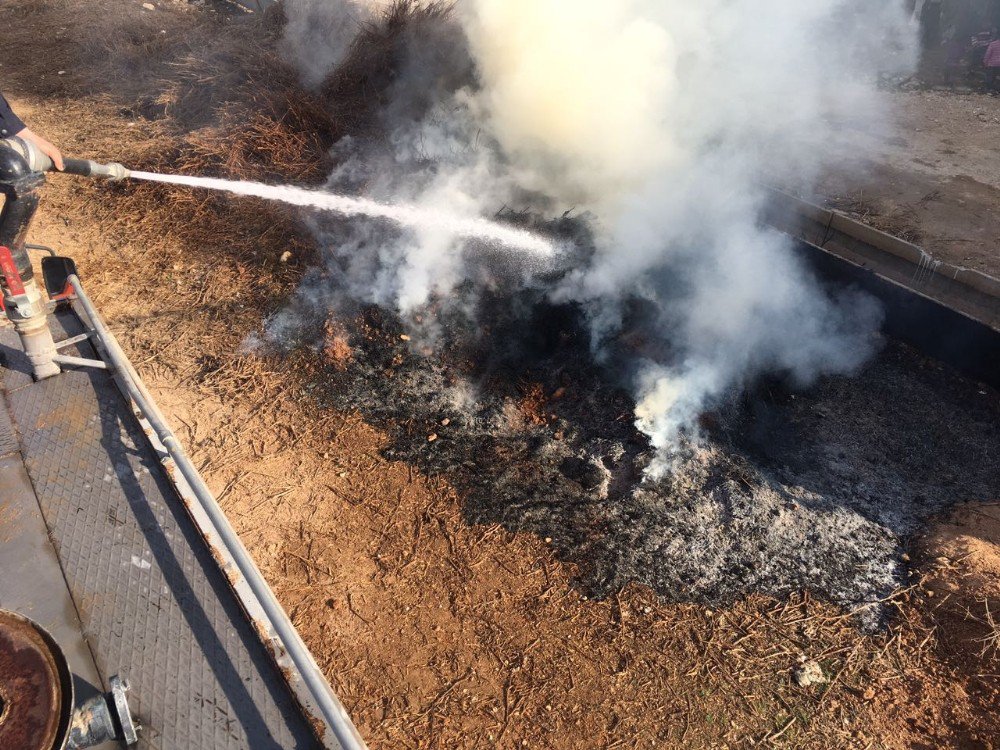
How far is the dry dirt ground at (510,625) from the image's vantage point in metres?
3.95

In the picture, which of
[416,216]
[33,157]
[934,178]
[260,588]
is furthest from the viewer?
[934,178]

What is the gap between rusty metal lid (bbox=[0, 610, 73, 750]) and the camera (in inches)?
94.5

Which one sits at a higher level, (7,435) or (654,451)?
(7,435)

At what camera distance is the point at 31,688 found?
2514 millimetres

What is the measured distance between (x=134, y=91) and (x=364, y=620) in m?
11.8

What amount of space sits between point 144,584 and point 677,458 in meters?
4.16

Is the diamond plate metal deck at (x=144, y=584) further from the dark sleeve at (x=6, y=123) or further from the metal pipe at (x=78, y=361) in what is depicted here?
the dark sleeve at (x=6, y=123)

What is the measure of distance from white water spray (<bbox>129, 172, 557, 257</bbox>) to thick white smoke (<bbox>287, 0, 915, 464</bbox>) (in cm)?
26

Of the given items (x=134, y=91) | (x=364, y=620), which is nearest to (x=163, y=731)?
(x=364, y=620)

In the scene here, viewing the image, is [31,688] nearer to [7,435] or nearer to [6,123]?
[7,435]

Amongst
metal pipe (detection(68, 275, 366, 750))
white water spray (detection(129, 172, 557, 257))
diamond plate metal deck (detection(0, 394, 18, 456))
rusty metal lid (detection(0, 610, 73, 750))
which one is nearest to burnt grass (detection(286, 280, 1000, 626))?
white water spray (detection(129, 172, 557, 257))

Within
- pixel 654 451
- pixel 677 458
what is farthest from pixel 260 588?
pixel 677 458

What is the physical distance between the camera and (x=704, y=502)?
5.26 metres

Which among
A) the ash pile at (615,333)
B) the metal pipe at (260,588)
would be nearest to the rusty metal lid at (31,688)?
the metal pipe at (260,588)
